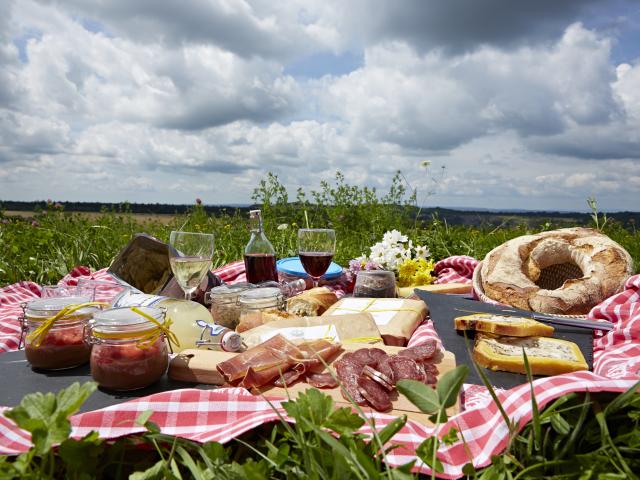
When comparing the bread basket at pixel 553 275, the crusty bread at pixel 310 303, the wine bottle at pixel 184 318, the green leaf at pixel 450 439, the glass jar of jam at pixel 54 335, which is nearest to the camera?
the green leaf at pixel 450 439

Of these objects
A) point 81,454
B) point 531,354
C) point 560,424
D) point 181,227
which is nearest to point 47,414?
point 81,454

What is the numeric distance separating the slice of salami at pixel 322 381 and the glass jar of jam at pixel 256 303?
540mm

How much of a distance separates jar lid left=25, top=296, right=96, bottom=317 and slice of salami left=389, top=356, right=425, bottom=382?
97cm

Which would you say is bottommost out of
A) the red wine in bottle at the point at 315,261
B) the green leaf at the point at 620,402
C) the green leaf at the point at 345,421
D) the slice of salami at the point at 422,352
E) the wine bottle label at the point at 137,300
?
the slice of salami at the point at 422,352

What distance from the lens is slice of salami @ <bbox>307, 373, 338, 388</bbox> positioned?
135 cm

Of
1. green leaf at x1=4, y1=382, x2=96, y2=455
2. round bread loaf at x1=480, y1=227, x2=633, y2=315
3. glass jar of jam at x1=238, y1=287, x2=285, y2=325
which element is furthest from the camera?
round bread loaf at x1=480, y1=227, x2=633, y2=315

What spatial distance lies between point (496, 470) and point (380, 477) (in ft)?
0.81

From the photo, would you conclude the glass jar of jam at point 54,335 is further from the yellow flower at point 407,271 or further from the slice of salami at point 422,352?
the yellow flower at point 407,271

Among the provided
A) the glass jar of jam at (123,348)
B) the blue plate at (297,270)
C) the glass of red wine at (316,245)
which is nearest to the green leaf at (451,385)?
the glass jar of jam at (123,348)

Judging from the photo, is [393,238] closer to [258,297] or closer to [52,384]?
[258,297]

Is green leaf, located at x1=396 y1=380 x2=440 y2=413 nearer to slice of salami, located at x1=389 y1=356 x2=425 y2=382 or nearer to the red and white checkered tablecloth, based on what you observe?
the red and white checkered tablecloth

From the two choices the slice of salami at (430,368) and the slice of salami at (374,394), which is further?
the slice of salami at (430,368)

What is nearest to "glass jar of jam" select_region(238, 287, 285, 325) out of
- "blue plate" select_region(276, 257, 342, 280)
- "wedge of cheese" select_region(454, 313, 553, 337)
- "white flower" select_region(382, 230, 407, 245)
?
"wedge of cheese" select_region(454, 313, 553, 337)

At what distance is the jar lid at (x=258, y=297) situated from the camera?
1.90 meters
